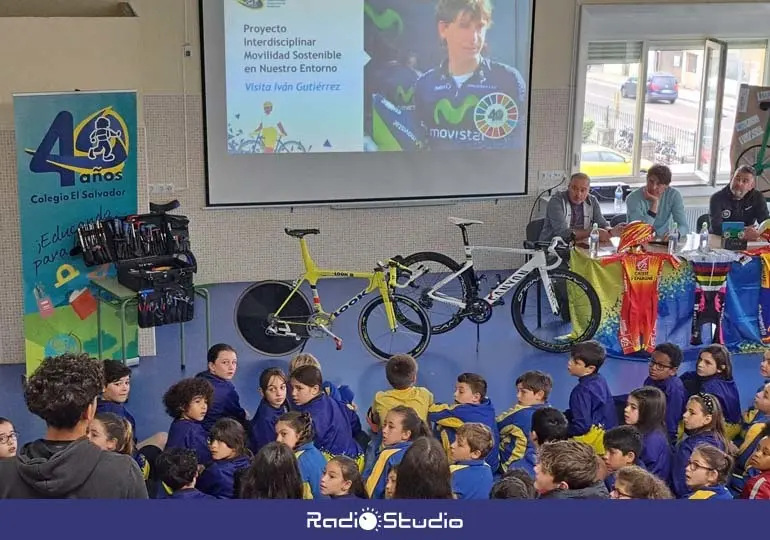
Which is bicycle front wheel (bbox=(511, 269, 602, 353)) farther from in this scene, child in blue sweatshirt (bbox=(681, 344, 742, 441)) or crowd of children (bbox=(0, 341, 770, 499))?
child in blue sweatshirt (bbox=(681, 344, 742, 441))

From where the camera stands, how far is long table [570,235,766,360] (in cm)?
770

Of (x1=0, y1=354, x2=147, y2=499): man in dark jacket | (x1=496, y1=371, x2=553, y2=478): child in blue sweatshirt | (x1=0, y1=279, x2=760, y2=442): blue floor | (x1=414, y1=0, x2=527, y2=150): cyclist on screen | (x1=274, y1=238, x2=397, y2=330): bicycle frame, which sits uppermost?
(x1=414, y1=0, x2=527, y2=150): cyclist on screen

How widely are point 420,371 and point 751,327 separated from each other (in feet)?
7.60

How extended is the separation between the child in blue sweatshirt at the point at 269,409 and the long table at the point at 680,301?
9.72 ft

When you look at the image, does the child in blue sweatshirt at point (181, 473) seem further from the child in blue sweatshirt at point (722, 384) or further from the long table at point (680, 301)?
the long table at point (680, 301)

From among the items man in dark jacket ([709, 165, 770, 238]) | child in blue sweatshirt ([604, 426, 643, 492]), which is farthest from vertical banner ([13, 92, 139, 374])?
man in dark jacket ([709, 165, 770, 238])

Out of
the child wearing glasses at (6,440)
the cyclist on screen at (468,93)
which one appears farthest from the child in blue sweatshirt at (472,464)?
the cyclist on screen at (468,93)

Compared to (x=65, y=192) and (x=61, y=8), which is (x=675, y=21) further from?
(x=65, y=192)

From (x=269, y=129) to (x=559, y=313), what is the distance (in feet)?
9.39

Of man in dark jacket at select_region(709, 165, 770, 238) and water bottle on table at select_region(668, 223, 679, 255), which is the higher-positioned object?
man in dark jacket at select_region(709, 165, 770, 238)

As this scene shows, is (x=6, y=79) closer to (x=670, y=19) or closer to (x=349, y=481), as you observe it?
(x=349, y=481)

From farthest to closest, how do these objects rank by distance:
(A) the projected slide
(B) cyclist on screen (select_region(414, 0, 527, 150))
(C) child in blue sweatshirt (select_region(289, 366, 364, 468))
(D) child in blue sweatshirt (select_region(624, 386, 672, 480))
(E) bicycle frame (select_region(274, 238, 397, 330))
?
(B) cyclist on screen (select_region(414, 0, 527, 150)), (A) the projected slide, (E) bicycle frame (select_region(274, 238, 397, 330)), (C) child in blue sweatshirt (select_region(289, 366, 364, 468)), (D) child in blue sweatshirt (select_region(624, 386, 672, 480))

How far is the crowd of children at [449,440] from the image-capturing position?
4.21 metres

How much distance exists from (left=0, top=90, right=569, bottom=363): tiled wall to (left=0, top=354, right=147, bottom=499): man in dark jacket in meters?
6.19
